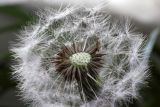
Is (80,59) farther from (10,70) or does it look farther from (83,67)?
(10,70)

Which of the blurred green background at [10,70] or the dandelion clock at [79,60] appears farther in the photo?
the blurred green background at [10,70]

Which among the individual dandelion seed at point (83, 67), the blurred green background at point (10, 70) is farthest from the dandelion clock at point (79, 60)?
the blurred green background at point (10, 70)

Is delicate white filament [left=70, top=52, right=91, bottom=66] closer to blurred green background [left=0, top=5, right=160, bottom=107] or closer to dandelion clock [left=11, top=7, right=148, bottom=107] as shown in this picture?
dandelion clock [left=11, top=7, right=148, bottom=107]

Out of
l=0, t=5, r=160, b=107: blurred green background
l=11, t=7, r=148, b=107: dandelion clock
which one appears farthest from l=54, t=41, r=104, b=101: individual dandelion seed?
l=0, t=5, r=160, b=107: blurred green background

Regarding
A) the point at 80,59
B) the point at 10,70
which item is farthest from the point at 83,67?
the point at 10,70

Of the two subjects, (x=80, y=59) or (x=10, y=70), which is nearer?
(x=80, y=59)

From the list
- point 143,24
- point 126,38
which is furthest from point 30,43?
point 143,24

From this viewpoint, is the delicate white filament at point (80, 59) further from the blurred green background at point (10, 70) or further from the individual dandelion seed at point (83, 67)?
the blurred green background at point (10, 70)

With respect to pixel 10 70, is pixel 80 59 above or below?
below

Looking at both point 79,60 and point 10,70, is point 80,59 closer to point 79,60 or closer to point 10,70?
point 79,60
